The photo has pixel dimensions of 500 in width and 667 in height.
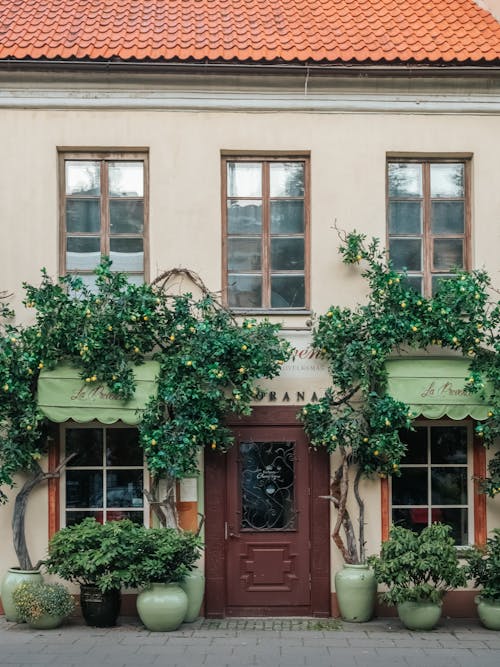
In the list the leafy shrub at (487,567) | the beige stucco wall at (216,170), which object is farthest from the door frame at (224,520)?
the leafy shrub at (487,567)

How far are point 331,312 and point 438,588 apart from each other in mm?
3508

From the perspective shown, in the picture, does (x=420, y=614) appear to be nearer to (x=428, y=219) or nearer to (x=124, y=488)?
(x=124, y=488)

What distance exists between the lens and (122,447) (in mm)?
14180

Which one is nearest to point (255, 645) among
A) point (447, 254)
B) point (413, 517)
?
point (413, 517)

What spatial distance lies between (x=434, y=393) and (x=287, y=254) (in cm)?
259

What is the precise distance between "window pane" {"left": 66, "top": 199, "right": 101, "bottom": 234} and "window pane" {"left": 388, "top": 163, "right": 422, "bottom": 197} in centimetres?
377

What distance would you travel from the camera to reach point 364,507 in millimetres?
13945

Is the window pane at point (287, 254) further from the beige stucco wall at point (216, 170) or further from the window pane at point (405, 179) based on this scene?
the window pane at point (405, 179)

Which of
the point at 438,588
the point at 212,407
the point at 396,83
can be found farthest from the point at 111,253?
the point at 438,588

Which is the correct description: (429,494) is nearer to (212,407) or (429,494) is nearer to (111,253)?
(212,407)

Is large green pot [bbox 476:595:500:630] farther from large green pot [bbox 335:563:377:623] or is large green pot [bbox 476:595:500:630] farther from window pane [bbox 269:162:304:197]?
window pane [bbox 269:162:304:197]

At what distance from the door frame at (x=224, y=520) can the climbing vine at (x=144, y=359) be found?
1.39 ft

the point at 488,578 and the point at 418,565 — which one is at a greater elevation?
the point at 418,565

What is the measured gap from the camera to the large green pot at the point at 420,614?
1290 centimetres
